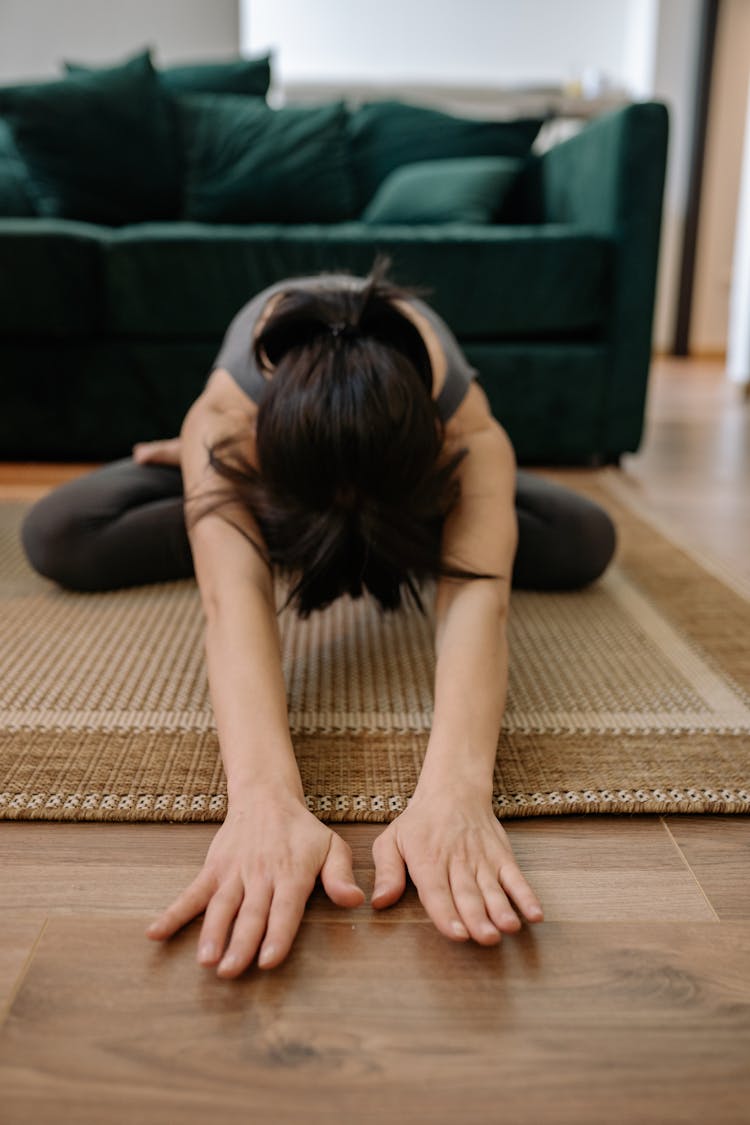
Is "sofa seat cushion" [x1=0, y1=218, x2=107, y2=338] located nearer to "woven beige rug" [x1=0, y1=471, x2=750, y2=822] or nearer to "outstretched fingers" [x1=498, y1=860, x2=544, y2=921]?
"woven beige rug" [x1=0, y1=471, x2=750, y2=822]

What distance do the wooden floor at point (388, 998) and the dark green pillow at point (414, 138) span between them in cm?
234

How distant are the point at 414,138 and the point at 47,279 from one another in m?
1.26

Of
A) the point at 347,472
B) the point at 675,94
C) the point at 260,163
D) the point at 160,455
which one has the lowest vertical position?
the point at 160,455

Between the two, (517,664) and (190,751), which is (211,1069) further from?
(517,664)

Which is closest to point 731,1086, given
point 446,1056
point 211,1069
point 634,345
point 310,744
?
point 446,1056

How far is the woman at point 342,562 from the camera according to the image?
603 mm

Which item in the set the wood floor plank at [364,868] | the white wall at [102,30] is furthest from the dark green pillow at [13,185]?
the wood floor plank at [364,868]

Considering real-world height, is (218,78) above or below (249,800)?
above

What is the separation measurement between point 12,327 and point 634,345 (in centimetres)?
144

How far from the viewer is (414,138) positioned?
8.64ft

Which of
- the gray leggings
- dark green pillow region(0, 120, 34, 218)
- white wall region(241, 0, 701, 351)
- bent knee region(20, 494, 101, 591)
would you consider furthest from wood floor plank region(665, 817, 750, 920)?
white wall region(241, 0, 701, 351)

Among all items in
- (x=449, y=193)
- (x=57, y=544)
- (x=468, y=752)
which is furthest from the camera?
(x=449, y=193)

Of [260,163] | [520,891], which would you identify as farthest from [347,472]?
[260,163]

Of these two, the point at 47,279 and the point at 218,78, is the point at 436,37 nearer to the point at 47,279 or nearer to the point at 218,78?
the point at 218,78
